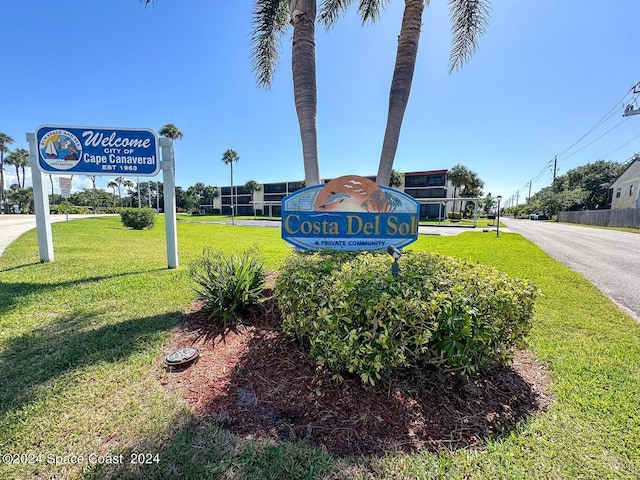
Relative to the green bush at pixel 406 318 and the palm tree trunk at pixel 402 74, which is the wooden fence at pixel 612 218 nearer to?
the palm tree trunk at pixel 402 74

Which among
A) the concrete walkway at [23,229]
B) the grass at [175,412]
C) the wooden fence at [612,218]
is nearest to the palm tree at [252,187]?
the concrete walkway at [23,229]

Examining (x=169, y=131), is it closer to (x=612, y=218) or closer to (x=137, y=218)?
(x=137, y=218)

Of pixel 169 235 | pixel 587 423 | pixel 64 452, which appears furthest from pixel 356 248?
pixel 169 235

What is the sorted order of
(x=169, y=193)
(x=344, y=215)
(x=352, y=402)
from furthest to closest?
(x=169, y=193) < (x=344, y=215) < (x=352, y=402)

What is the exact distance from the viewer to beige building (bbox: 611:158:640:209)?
109 ft

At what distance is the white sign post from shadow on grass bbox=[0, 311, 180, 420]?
Answer: 146 inches

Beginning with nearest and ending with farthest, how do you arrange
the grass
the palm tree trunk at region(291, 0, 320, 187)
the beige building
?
the grass, the palm tree trunk at region(291, 0, 320, 187), the beige building

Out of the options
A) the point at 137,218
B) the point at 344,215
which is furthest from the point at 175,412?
the point at 137,218

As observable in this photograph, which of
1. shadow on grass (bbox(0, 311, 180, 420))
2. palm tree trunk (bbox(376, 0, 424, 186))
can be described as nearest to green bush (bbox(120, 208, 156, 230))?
shadow on grass (bbox(0, 311, 180, 420))

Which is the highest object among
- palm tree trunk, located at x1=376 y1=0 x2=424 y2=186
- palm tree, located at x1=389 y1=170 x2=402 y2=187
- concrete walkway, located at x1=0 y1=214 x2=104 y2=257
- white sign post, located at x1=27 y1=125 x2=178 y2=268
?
palm tree, located at x1=389 y1=170 x2=402 y2=187

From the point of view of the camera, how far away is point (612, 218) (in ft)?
98.8

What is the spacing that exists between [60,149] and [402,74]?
24.8 feet

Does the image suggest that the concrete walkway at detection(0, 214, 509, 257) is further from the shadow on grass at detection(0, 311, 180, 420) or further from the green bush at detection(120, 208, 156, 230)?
the shadow on grass at detection(0, 311, 180, 420)

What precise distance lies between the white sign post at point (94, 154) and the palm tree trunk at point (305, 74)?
353 cm
